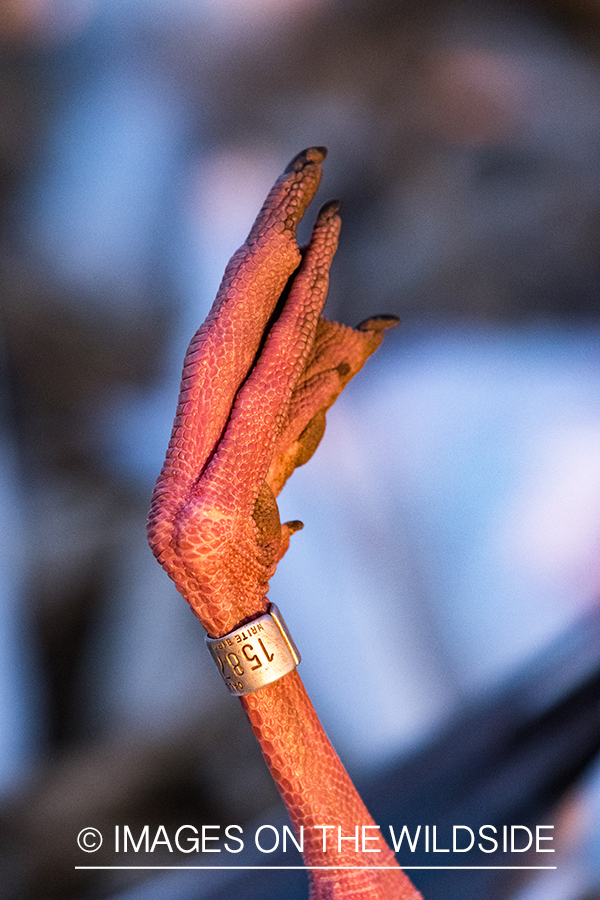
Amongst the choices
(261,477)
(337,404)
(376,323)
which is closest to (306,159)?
(376,323)

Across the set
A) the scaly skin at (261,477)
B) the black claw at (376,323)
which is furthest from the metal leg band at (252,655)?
the black claw at (376,323)

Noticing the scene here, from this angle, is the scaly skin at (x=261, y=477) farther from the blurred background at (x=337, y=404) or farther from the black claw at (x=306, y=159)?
the blurred background at (x=337, y=404)

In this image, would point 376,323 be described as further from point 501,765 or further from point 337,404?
point 501,765

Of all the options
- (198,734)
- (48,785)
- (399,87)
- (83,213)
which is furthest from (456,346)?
(48,785)

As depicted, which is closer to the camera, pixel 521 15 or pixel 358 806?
pixel 358 806

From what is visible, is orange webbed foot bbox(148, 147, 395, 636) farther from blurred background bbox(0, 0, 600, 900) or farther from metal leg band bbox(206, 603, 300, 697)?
blurred background bbox(0, 0, 600, 900)

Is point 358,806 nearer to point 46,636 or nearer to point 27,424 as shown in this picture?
point 46,636
